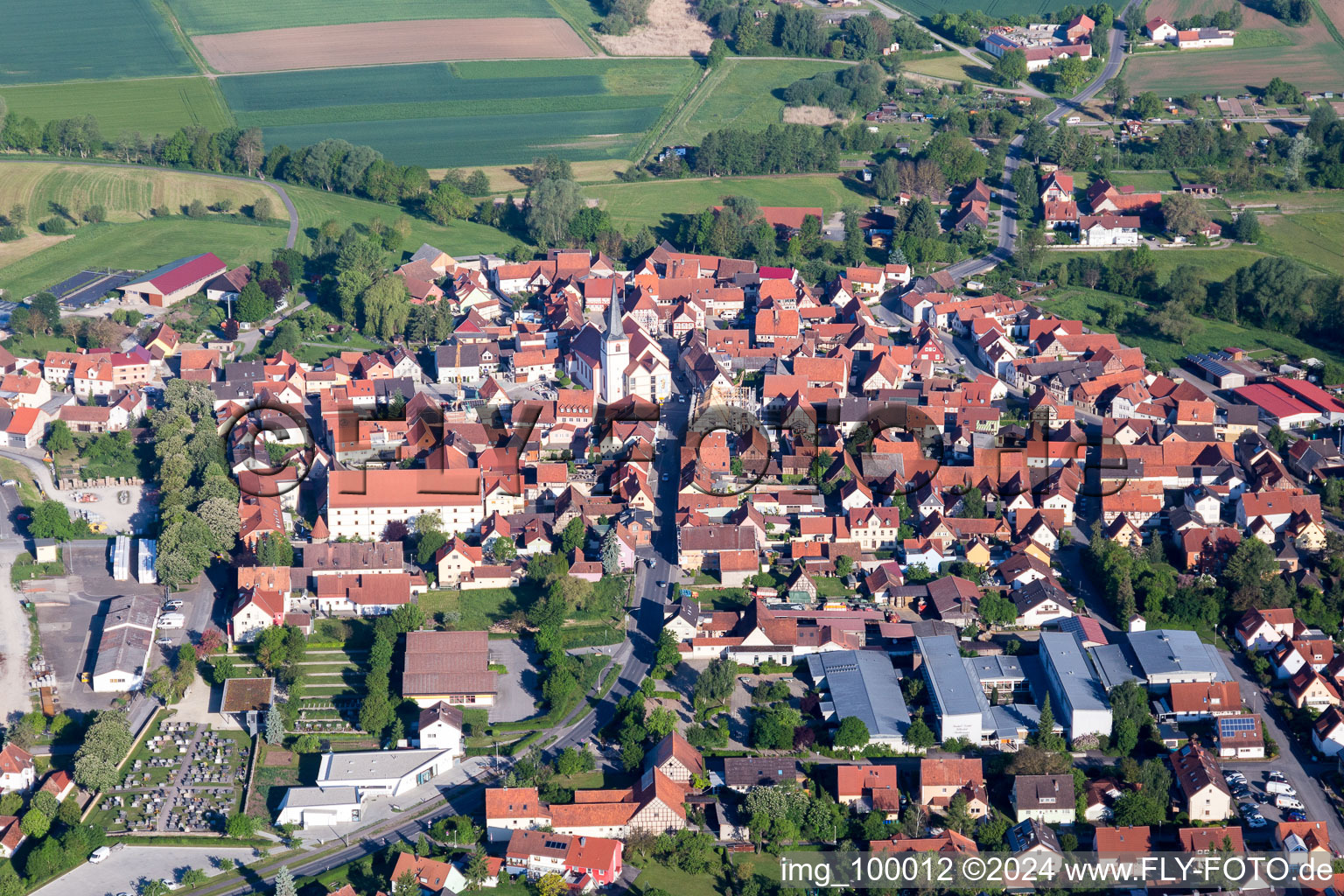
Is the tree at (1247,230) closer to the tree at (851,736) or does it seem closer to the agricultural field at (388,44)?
the agricultural field at (388,44)

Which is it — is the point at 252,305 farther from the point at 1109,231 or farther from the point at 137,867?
the point at 1109,231

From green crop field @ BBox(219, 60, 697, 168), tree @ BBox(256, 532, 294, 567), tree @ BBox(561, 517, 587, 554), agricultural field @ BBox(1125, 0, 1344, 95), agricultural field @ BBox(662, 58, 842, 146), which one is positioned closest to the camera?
tree @ BBox(256, 532, 294, 567)

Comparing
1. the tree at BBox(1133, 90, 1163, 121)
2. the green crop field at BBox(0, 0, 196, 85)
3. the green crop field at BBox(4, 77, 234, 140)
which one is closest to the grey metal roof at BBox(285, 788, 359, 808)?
the green crop field at BBox(4, 77, 234, 140)

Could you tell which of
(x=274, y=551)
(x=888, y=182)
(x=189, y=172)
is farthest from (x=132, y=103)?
(x=274, y=551)

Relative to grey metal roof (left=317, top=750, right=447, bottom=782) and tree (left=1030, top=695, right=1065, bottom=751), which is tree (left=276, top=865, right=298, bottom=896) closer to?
grey metal roof (left=317, top=750, right=447, bottom=782)

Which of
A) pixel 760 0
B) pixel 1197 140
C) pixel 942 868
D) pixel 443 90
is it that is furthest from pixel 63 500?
pixel 760 0

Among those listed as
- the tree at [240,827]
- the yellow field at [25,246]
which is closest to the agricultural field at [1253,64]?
the yellow field at [25,246]
